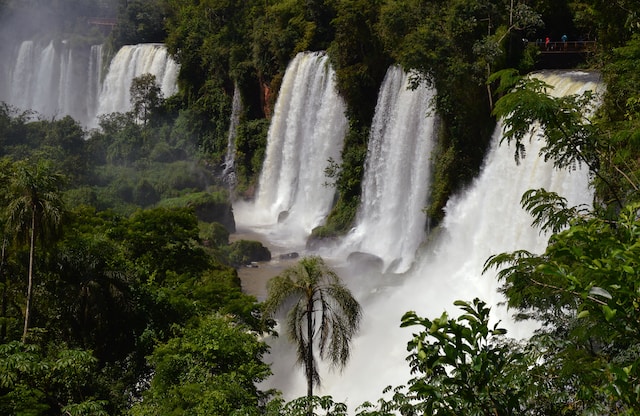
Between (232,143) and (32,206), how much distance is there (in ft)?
94.6

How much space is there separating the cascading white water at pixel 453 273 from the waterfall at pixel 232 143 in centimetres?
1792

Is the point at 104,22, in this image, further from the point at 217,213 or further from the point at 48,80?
the point at 217,213

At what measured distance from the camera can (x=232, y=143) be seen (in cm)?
4056

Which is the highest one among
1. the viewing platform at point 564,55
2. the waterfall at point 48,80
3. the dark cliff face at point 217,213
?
the viewing platform at point 564,55

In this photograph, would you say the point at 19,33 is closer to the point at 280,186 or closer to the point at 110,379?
the point at 280,186

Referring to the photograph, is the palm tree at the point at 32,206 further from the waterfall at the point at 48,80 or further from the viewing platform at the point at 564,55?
the waterfall at the point at 48,80

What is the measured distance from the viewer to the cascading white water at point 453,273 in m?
15.6

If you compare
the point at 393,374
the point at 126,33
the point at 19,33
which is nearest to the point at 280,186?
the point at 393,374

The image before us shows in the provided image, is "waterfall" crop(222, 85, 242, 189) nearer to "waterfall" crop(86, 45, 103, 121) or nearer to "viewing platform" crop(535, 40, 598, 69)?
"waterfall" crop(86, 45, 103, 121)

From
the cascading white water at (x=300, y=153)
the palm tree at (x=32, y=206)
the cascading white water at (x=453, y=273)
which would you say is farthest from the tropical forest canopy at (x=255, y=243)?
the cascading white water at (x=300, y=153)

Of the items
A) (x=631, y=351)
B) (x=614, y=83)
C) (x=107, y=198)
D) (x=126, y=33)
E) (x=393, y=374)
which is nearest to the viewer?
(x=631, y=351)

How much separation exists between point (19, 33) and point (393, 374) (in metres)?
60.0

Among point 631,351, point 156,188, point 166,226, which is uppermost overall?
point 631,351

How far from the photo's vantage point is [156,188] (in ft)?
116
